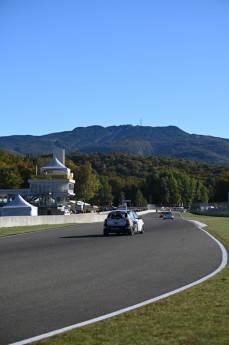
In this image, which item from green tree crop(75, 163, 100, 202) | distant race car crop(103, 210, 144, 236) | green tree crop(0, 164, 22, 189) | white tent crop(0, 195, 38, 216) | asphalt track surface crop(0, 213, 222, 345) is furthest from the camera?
green tree crop(75, 163, 100, 202)

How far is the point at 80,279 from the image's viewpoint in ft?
41.8

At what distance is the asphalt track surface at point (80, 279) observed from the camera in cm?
844

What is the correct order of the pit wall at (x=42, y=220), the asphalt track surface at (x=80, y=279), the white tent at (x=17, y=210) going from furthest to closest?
the white tent at (x=17, y=210), the pit wall at (x=42, y=220), the asphalt track surface at (x=80, y=279)

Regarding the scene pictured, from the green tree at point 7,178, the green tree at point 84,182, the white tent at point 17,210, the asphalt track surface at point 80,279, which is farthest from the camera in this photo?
the green tree at point 84,182

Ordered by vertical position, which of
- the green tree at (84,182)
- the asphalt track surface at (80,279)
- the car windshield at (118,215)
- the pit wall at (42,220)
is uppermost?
the green tree at (84,182)

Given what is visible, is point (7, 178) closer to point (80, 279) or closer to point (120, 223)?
point (120, 223)

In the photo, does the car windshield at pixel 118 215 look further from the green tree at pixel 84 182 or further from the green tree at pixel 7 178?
the green tree at pixel 84 182

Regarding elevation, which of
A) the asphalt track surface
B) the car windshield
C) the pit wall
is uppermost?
the car windshield

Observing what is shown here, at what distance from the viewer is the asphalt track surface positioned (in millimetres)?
8438

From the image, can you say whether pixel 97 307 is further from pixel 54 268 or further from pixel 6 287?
pixel 54 268

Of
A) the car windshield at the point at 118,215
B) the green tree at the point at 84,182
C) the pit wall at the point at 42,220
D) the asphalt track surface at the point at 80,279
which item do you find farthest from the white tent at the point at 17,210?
the green tree at the point at 84,182

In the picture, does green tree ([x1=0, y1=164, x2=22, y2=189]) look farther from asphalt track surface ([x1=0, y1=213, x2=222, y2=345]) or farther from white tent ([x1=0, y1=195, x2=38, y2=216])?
asphalt track surface ([x1=0, y1=213, x2=222, y2=345])

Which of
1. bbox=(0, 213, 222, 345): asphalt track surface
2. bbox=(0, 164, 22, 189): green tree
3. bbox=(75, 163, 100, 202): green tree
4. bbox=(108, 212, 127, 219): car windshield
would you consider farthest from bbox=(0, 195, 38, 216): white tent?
bbox=(75, 163, 100, 202): green tree

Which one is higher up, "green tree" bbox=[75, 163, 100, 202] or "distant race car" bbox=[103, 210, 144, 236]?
"green tree" bbox=[75, 163, 100, 202]
